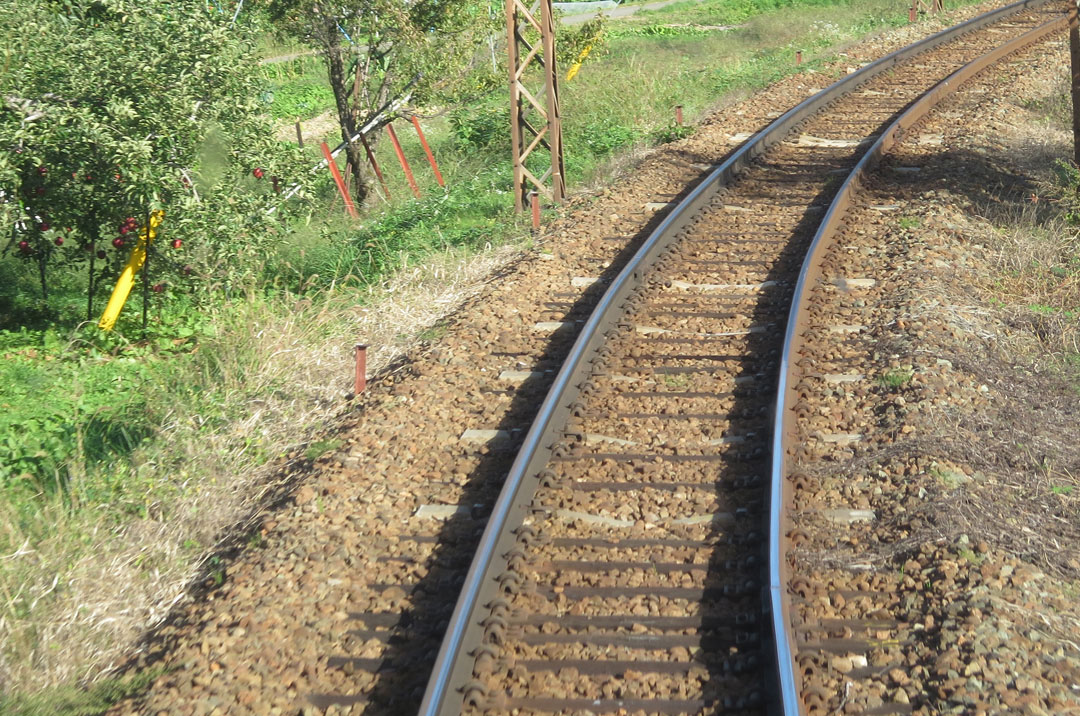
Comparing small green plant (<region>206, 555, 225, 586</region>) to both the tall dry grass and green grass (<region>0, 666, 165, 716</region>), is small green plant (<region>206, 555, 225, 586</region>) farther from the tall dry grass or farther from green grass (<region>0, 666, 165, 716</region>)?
green grass (<region>0, 666, 165, 716</region>)

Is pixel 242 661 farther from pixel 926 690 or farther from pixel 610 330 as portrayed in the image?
pixel 610 330

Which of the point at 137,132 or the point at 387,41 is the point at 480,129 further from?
the point at 137,132

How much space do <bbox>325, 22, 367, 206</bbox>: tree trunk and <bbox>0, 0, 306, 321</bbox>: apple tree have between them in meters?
5.17

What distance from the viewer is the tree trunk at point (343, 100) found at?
16859mm

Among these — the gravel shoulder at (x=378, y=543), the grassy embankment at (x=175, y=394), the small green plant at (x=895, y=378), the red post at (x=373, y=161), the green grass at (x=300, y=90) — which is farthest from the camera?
the green grass at (x=300, y=90)

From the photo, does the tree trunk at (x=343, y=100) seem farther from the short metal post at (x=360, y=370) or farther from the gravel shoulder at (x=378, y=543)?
the short metal post at (x=360, y=370)

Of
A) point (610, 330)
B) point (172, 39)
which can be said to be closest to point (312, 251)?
point (172, 39)

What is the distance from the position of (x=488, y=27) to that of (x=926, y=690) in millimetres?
15447

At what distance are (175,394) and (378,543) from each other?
341cm

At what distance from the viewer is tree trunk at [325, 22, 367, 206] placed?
1686 cm

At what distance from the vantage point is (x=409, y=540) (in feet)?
18.8

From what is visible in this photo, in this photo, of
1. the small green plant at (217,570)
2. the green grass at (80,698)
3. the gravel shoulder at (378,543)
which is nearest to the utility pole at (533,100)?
the gravel shoulder at (378,543)

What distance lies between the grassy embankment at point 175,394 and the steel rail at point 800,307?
306cm

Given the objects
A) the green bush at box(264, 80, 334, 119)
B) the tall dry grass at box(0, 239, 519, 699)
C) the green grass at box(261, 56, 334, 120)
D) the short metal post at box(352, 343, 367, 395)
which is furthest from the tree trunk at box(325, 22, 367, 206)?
the green bush at box(264, 80, 334, 119)
